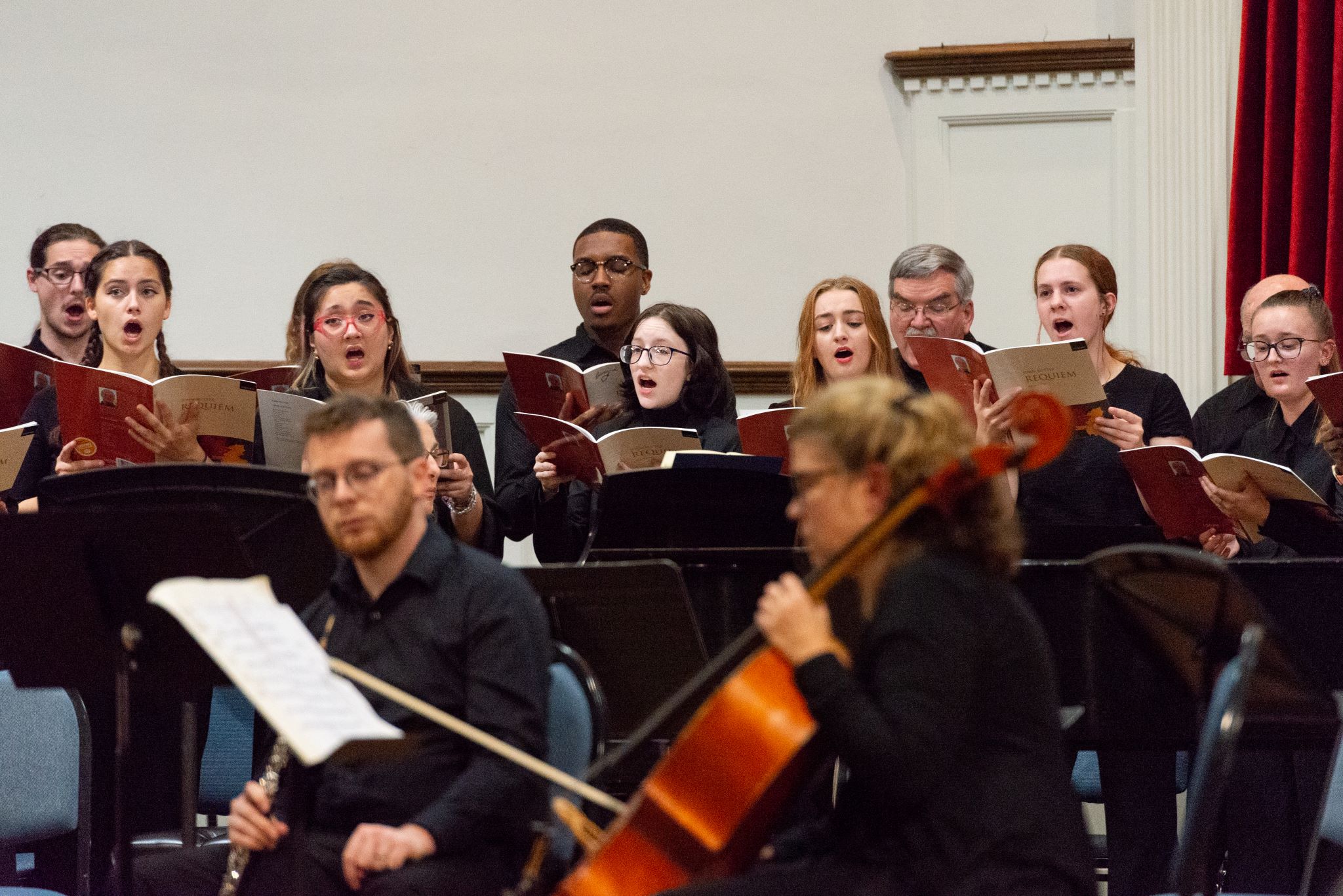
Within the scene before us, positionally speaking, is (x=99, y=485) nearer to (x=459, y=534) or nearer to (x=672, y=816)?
(x=459, y=534)

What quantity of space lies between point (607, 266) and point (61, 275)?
152 centimetres

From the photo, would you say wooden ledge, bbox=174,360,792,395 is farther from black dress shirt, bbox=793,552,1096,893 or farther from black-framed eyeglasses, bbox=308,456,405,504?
black dress shirt, bbox=793,552,1096,893

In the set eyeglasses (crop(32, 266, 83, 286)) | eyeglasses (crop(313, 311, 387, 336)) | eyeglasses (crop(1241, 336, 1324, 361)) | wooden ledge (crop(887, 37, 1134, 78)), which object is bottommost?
eyeglasses (crop(1241, 336, 1324, 361))

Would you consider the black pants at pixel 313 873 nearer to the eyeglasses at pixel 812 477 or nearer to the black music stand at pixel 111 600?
the black music stand at pixel 111 600

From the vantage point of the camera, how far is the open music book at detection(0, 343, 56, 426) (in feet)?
12.7

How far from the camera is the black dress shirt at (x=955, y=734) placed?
5.92 feet

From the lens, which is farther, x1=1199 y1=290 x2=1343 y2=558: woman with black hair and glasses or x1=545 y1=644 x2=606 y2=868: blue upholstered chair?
x1=1199 y1=290 x2=1343 y2=558: woman with black hair and glasses

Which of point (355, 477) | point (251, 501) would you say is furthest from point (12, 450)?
point (355, 477)

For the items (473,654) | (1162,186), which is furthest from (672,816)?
(1162,186)

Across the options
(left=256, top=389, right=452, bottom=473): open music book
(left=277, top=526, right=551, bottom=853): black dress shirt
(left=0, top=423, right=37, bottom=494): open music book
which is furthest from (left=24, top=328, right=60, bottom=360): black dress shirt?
(left=277, top=526, right=551, bottom=853): black dress shirt

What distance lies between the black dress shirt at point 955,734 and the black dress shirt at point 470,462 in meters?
2.01

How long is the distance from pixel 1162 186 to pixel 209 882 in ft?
12.7

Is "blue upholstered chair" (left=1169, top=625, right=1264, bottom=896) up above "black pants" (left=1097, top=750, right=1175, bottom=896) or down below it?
above

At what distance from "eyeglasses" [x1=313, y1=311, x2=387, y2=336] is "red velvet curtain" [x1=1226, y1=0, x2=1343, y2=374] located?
2.69 metres
